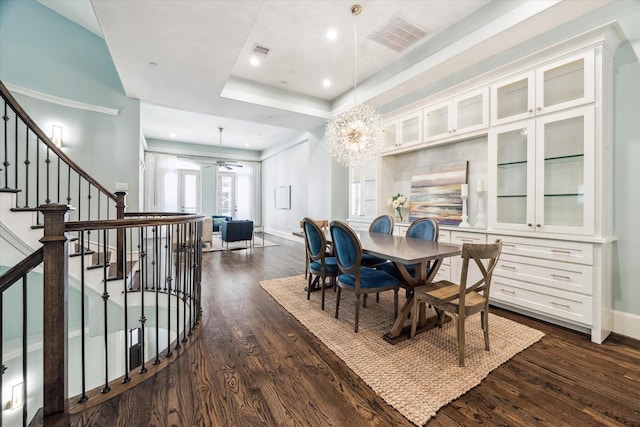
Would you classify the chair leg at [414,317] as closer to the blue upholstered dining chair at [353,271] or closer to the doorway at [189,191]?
the blue upholstered dining chair at [353,271]

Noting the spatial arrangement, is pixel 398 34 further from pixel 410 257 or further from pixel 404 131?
pixel 410 257

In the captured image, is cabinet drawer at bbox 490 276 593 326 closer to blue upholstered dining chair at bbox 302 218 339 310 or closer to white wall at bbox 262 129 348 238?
blue upholstered dining chair at bbox 302 218 339 310

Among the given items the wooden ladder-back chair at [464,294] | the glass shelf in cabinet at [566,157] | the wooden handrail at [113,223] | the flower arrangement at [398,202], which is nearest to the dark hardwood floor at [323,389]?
the wooden ladder-back chair at [464,294]

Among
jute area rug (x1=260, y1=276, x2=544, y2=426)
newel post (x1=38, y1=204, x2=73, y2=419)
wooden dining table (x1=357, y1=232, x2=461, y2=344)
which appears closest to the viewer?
newel post (x1=38, y1=204, x2=73, y2=419)

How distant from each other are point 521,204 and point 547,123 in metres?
0.85

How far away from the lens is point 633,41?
2412 mm

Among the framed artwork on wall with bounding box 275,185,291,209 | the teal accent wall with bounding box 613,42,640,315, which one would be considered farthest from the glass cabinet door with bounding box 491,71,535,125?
the framed artwork on wall with bounding box 275,185,291,209

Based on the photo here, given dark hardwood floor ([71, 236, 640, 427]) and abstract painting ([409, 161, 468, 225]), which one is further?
abstract painting ([409, 161, 468, 225])

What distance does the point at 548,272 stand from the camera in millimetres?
2646

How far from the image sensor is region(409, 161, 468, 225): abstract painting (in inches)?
145

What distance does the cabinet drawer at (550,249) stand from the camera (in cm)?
244

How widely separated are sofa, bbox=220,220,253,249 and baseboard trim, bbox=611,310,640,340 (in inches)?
242

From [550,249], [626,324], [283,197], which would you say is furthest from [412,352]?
[283,197]

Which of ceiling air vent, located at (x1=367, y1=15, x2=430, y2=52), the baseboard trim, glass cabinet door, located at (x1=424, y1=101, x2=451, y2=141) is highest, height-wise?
ceiling air vent, located at (x1=367, y1=15, x2=430, y2=52)
